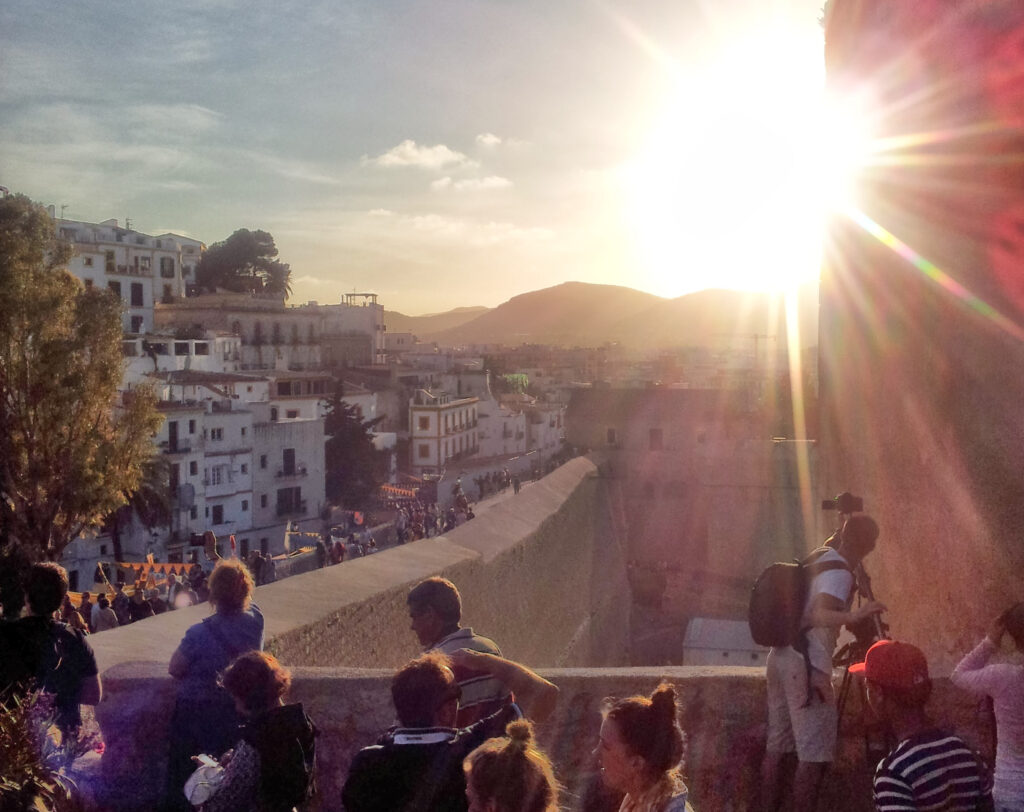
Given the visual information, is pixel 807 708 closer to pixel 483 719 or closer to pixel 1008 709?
pixel 1008 709

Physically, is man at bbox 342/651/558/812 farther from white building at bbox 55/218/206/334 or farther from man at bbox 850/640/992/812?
white building at bbox 55/218/206/334

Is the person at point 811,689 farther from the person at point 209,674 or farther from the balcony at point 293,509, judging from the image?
the balcony at point 293,509

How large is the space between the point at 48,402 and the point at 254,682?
20.0m

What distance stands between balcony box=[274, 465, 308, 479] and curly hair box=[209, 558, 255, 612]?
36.9 m

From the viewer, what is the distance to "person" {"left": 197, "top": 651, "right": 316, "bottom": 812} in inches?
109

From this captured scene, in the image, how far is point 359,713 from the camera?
12.5 feet

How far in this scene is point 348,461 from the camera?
1829 inches

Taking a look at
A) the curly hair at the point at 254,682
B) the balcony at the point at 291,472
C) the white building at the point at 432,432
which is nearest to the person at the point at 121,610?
the curly hair at the point at 254,682

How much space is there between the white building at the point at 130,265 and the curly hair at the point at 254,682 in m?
47.4

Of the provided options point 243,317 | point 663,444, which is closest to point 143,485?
point 663,444

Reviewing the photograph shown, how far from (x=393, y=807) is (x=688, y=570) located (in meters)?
17.7

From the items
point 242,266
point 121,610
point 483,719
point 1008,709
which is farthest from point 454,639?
point 242,266

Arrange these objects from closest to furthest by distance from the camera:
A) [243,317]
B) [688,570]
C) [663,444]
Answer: [688,570], [663,444], [243,317]

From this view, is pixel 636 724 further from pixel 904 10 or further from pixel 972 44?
pixel 904 10
